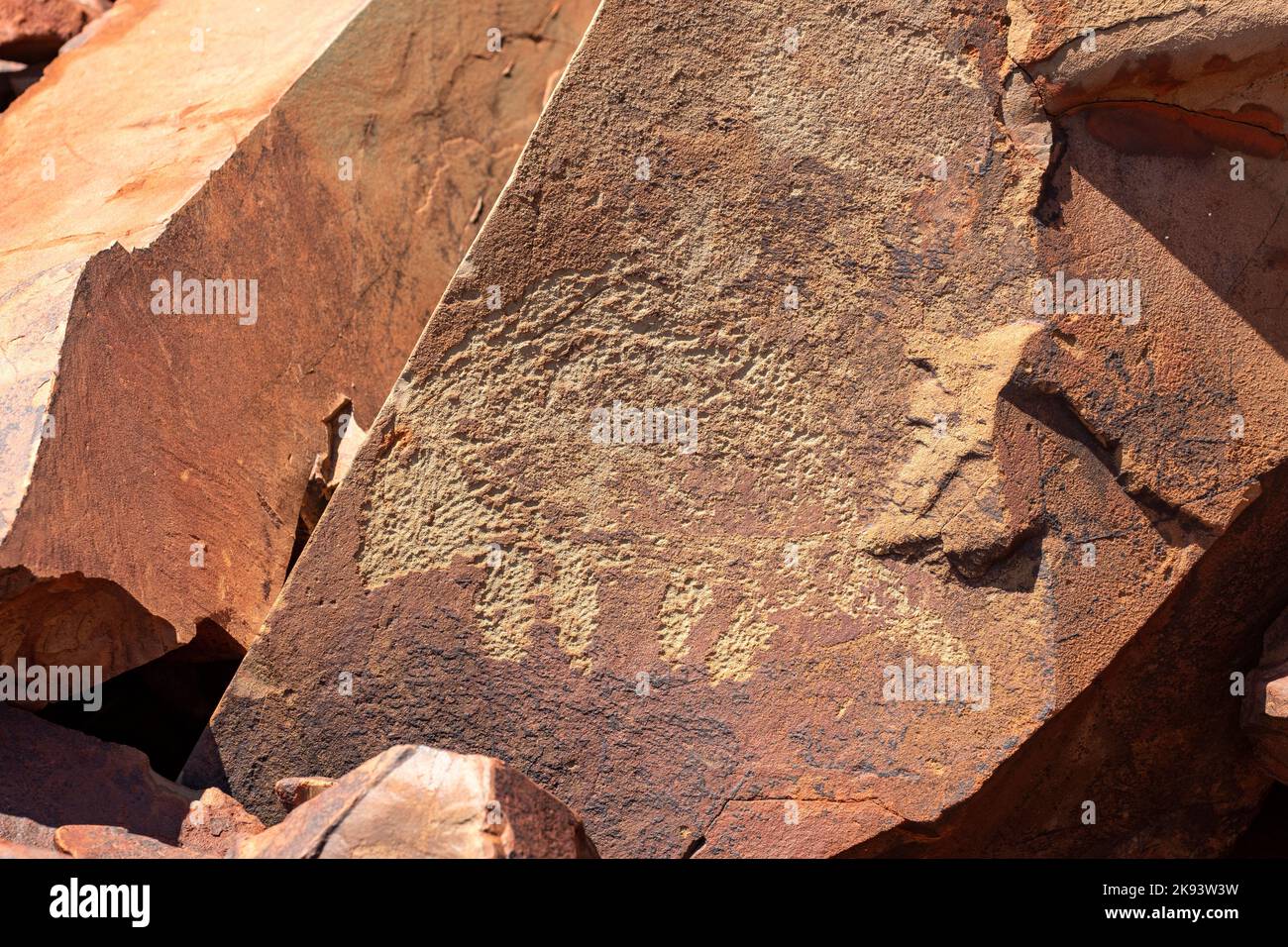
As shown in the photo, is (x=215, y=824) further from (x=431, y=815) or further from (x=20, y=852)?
(x=431, y=815)

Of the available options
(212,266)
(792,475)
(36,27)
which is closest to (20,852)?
(212,266)

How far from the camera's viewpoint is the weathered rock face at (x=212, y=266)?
2.42 m

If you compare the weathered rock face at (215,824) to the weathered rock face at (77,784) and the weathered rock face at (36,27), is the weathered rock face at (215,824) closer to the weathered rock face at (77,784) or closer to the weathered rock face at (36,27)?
the weathered rock face at (77,784)

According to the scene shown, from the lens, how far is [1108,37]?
2305 millimetres

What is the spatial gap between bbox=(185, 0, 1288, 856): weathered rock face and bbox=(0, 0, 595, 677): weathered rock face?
1.19 feet

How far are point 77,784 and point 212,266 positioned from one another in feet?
3.61

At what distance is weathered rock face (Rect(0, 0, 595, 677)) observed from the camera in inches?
95.2

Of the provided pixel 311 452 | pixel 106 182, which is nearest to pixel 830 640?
pixel 311 452

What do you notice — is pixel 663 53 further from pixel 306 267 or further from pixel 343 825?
pixel 343 825

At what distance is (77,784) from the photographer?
238 cm

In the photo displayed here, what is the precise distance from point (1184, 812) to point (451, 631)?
150 centimetres

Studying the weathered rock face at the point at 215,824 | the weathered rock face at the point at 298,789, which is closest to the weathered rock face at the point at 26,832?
the weathered rock face at the point at 215,824

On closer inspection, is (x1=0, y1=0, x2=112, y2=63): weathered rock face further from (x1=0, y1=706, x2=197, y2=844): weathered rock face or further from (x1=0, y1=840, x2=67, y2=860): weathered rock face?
(x1=0, y1=840, x2=67, y2=860): weathered rock face
